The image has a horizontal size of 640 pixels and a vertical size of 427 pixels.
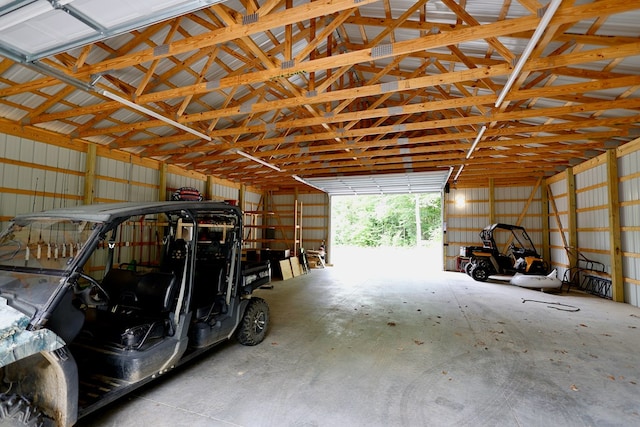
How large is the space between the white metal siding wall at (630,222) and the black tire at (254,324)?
8311 mm

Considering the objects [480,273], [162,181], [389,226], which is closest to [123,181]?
[162,181]

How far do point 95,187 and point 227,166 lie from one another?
3992mm

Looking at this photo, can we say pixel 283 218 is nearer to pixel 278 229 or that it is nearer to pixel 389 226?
pixel 278 229

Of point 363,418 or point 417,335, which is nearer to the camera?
point 363,418

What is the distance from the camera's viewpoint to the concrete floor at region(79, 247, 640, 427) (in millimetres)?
2531

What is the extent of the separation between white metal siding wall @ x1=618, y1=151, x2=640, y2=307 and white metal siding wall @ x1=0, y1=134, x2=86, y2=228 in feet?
42.4

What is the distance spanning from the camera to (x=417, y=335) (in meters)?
4.53

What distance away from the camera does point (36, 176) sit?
247 inches

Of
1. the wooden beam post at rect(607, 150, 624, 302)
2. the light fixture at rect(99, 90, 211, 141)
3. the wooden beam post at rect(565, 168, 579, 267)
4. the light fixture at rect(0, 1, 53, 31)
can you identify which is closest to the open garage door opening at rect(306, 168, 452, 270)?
the wooden beam post at rect(565, 168, 579, 267)

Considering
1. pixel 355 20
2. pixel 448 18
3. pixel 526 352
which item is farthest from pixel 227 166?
pixel 526 352

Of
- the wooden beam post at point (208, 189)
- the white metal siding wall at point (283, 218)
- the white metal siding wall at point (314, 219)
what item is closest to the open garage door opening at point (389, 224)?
the white metal siding wall at point (314, 219)

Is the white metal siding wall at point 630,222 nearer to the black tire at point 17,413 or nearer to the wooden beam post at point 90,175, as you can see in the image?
the black tire at point 17,413

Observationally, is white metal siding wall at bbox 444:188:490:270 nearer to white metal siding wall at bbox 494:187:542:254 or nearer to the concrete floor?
white metal siding wall at bbox 494:187:542:254

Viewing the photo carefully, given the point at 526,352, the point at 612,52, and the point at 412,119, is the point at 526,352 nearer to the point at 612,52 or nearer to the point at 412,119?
the point at 612,52
